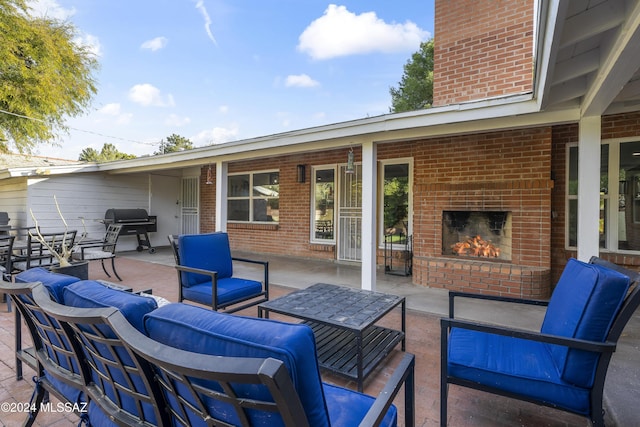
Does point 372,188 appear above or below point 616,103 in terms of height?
below

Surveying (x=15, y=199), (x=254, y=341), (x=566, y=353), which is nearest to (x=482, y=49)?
(x=566, y=353)

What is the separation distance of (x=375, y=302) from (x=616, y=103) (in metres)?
3.07

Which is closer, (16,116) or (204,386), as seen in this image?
(204,386)

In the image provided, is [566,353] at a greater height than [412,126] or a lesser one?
lesser

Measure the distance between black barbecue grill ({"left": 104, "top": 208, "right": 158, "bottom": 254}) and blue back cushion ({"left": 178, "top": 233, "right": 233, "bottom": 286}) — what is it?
535 cm

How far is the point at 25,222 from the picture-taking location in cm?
728

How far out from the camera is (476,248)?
16.1ft

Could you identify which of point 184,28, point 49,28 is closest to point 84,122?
point 49,28

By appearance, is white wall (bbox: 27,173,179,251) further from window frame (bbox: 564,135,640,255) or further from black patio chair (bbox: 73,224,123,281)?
window frame (bbox: 564,135,640,255)

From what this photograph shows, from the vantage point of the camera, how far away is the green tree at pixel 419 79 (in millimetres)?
14969

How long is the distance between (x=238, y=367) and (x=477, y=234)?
492 cm

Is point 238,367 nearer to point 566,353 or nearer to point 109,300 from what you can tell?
point 109,300

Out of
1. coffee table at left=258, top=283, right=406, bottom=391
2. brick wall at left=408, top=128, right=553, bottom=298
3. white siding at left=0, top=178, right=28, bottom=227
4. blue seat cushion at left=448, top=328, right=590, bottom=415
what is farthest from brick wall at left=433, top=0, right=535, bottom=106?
white siding at left=0, top=178, right=28, bottom=227

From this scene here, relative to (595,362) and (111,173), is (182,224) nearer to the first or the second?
(111,173)
